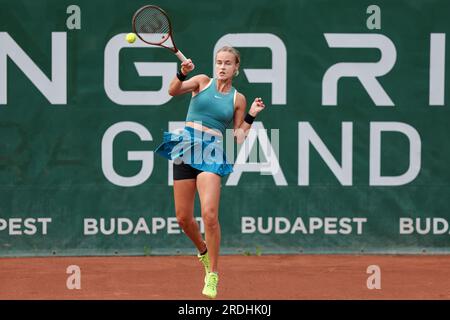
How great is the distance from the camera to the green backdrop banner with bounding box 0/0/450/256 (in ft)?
25.3

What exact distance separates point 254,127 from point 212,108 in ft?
7.00

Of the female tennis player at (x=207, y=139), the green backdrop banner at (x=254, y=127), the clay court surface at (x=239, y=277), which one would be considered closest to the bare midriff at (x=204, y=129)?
the female tennis player at (x=207, y=139)

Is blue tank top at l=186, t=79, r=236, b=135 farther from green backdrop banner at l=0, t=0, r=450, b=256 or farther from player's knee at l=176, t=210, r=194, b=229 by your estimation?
green backdrop banner at l=0, t=0, r=450, b=256

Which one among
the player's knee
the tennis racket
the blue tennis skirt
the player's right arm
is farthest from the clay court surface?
the tennis racket

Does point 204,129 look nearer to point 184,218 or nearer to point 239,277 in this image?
point 184,218

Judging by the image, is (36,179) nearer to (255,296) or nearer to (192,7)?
(192,7)

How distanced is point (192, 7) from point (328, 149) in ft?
5.98

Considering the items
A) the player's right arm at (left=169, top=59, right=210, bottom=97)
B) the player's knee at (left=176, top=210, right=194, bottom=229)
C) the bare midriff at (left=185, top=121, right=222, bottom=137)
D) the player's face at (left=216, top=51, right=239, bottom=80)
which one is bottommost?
the player's knee at (left=176, top=210, right=194, bottom=229)

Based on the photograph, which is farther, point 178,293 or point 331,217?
point 331,217

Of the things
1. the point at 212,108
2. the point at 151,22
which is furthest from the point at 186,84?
the point at 151,22

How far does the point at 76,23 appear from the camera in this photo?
7.68 meters

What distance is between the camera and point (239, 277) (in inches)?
271

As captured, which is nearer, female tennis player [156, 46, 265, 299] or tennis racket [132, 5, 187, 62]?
female tennis player [156, 46, 265, 299]

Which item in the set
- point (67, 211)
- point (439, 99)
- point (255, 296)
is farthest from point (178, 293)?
point (439, 99)
